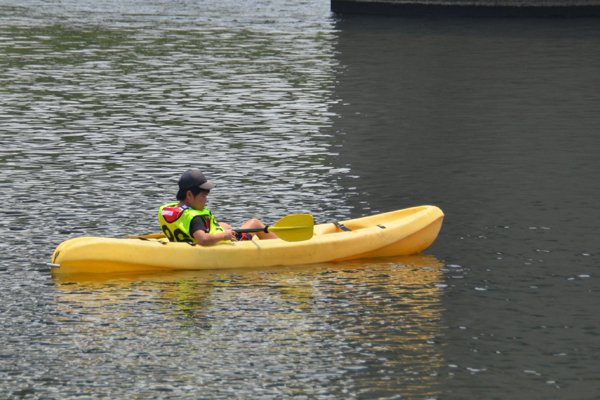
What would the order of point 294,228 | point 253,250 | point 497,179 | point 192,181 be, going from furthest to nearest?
point 497,179
point 294,228
point 253,250
point 192,181

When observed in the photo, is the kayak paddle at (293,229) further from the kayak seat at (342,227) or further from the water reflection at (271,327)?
the kayak seat at (342,227)

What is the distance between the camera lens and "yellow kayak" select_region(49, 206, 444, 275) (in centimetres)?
858

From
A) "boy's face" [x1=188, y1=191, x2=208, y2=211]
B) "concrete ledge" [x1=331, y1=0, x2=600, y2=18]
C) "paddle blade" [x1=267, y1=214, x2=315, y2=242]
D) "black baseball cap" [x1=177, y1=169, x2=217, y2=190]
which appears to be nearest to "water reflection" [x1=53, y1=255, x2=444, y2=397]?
"paddle blade" [x1=267, y1=214, x2=315, y2=242]

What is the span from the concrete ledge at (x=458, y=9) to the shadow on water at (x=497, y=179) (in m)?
8.53

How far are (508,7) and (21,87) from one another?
21753 millimetres

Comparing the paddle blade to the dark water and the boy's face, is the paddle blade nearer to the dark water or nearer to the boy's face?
the dark water

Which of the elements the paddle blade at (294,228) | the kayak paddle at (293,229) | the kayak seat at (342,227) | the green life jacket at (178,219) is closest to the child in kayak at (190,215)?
the green life jacket at (178,219)

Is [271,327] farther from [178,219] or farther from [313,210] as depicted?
[313,210]

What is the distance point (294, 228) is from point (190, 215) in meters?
0.99

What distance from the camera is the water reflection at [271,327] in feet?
20.7

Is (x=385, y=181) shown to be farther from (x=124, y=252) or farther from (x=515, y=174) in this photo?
(x=124, y=252)

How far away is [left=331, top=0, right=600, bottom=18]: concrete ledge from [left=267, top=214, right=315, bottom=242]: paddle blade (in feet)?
96.1

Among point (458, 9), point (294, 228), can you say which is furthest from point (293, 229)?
point (458, 9)

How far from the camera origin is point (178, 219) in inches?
348
